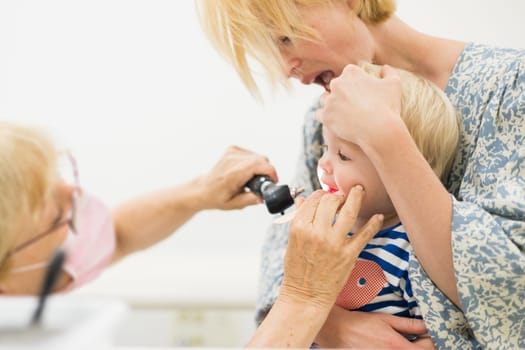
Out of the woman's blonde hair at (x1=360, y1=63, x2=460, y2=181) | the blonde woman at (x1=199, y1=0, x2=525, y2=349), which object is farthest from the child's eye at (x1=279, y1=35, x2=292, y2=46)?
the woman's blonde hair at (x1=360, y1=63, x2=460, y2=181)

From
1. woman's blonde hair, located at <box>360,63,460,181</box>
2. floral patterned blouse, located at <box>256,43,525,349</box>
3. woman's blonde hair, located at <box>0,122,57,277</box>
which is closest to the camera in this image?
woman's blonde hair, located at <box>0,122,57,277</box>

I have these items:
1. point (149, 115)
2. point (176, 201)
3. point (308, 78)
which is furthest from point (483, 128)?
point (149, 115)

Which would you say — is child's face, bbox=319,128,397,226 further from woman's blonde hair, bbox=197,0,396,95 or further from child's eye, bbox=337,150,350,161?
woman's blonde hair, bbox=197,0,396,95

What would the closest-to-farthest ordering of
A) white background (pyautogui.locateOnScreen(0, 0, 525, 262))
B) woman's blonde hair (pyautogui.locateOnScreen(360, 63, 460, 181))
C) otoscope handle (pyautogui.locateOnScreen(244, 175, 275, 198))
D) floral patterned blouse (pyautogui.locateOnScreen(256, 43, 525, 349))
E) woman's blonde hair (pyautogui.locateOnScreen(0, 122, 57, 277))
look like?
woman's blonde hair (pyautogui.locateOnScreen(0, 122, 57, 277)), floral patterned blouse (pyautogui.locateOnScreen(256, 43, 525, 349)), woman's blonde hair (pyautogui.locateOnScreen(360, 63, 460, 181)), otoscope handle (pyautogui.locateOnScreen(244, 175, 275, 198)), white background (pyautogui.locateOnScreen(0, 0, 525, 262))

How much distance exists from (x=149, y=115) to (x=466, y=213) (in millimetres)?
800

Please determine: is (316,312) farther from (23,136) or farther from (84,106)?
(84,106)

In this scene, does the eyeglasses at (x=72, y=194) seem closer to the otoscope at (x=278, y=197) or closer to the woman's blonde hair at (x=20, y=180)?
the woman's blonde hair at (x=20, y=180)

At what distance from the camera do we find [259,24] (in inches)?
34.1

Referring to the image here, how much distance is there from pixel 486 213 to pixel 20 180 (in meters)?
0.55

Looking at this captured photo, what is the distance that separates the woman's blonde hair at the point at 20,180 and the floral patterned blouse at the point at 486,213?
48cm

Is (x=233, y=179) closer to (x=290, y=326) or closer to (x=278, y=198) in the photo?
(x=278, y=198)

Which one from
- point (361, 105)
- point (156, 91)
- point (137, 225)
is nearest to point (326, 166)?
point (361, 105)

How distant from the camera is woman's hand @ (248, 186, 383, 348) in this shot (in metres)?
0.77

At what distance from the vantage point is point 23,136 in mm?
535
